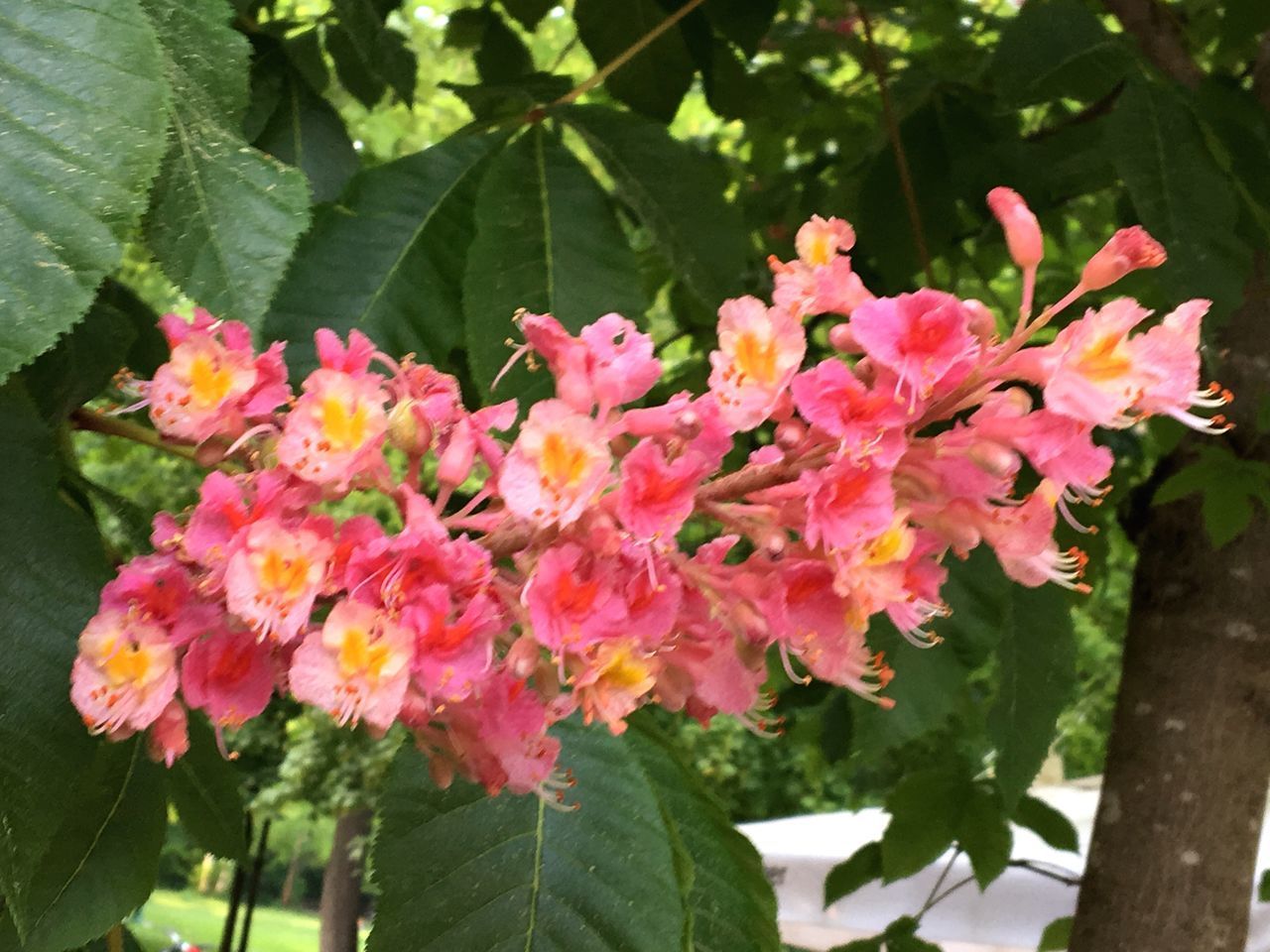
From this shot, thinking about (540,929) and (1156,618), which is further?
(1156,618)

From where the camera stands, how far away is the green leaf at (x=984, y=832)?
1245 millimetres

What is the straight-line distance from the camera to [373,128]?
76.1 inches

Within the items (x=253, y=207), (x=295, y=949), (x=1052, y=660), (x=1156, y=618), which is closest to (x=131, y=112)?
(x=253, y=207)

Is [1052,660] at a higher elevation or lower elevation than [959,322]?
lower

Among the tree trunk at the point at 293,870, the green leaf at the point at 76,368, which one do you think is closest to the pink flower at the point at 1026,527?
the green leaf at the point at 76,368

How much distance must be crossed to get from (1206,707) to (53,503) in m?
1.02

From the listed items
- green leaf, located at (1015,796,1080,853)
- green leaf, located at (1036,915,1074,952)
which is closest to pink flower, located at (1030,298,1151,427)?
green leaf, located at (1015,796,1080,853)

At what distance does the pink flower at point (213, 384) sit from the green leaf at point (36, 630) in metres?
0.06

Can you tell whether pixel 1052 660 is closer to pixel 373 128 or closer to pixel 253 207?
pixel 253 207

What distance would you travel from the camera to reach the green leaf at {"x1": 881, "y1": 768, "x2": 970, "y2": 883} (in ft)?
4.12

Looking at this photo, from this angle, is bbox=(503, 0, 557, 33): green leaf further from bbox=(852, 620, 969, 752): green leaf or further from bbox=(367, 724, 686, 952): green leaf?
bbox=(367, 724, 686, 952): green leaf

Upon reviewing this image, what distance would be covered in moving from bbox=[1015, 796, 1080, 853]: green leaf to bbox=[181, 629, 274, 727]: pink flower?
3.77ft

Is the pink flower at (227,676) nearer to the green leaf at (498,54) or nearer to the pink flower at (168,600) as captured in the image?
the pink flower at (168,600)

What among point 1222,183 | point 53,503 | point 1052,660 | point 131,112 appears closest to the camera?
point 131,112
